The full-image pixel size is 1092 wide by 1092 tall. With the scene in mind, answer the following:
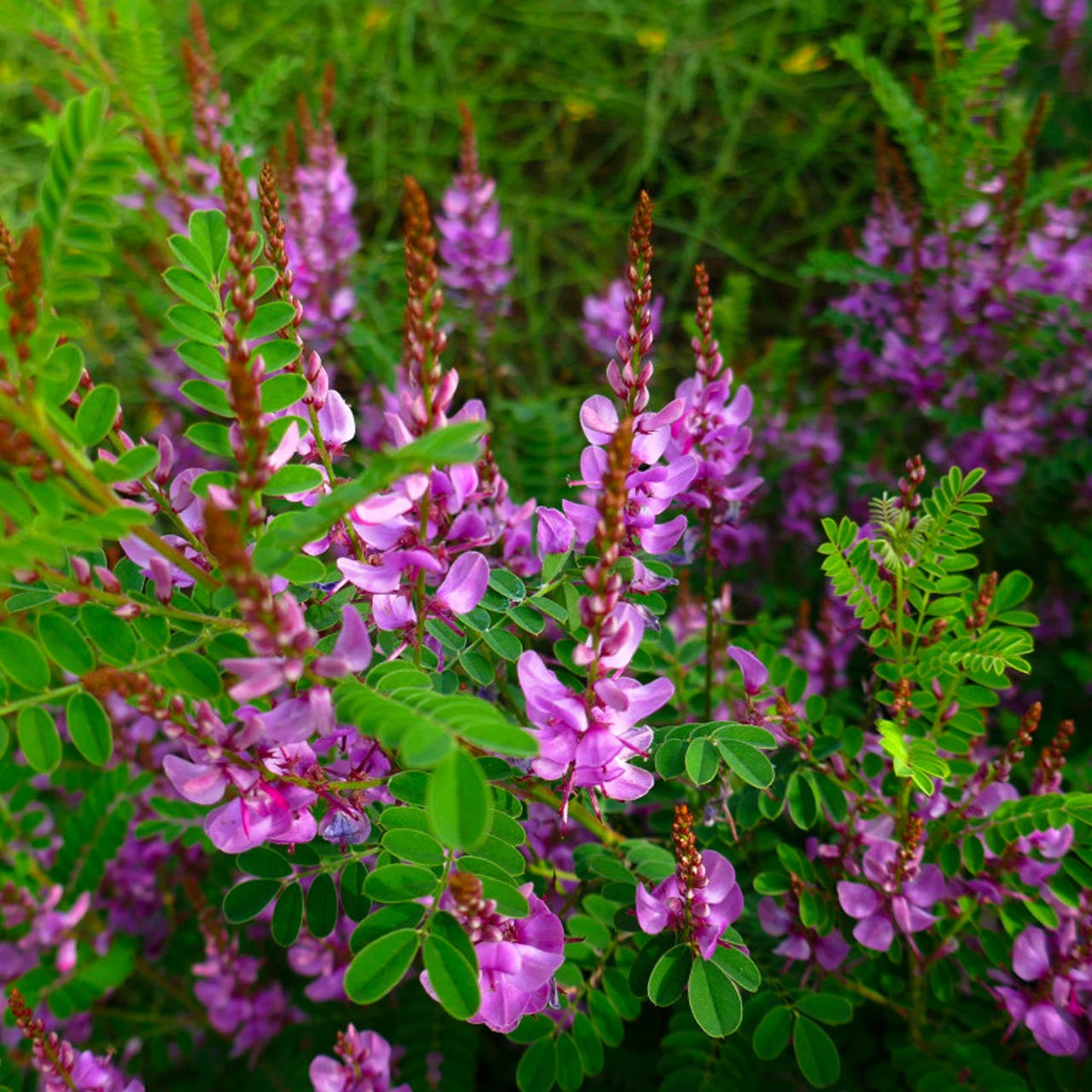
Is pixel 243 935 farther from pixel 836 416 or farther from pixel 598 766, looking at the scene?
pixel 836 416

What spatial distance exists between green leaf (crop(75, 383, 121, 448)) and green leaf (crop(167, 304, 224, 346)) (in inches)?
4.1

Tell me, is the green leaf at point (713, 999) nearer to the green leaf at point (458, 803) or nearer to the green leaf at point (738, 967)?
the green leaf at point (738, 967)

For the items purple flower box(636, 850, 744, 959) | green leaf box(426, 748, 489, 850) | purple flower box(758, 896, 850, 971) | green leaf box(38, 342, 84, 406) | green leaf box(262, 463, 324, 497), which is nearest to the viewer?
green leaf box(426, 748, 489, 850)

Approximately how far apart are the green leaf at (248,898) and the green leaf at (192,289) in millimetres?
645

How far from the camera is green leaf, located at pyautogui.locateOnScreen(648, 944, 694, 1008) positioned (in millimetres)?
979

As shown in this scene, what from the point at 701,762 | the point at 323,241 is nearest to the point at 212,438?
the point at 701,762

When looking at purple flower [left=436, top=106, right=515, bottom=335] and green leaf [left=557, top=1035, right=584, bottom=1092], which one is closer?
green leaf [left=557, top=1035, right=584, bottom=1092]

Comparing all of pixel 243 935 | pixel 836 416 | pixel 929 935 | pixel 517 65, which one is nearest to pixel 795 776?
pixel 929 935

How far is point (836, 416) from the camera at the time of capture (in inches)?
96.2

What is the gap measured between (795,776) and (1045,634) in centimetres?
127

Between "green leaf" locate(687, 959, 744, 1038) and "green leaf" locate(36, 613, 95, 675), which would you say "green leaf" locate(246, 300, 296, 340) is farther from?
"green leaf" locate(687, 959, 744, 1038)

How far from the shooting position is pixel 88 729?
93 cm

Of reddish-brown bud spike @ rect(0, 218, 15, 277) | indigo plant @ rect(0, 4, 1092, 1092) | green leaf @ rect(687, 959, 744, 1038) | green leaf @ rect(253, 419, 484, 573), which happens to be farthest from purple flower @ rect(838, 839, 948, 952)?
reddish-brown bud spike @ rect(0, 218, 15, 277)

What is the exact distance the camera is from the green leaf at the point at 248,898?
1.05 metres
